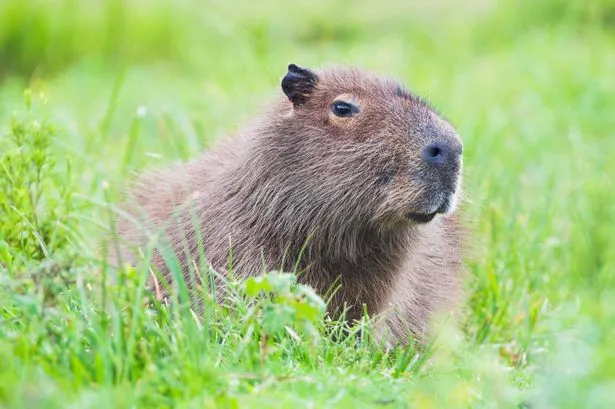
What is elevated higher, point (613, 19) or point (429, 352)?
point (613, 19)

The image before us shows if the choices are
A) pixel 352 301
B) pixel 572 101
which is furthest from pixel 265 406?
pixel 572 101

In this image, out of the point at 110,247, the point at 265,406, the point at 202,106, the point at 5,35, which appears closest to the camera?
the point at 265,406

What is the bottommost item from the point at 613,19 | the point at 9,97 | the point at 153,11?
the point at 9,97

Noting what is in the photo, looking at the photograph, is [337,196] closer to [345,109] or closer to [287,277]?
[345,109]

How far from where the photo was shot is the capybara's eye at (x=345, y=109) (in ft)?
15.5

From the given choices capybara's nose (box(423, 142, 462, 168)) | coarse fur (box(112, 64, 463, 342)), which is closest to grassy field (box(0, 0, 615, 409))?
coarse fur (box(112, 64, 463, 342))

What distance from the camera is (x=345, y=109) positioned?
186 inches

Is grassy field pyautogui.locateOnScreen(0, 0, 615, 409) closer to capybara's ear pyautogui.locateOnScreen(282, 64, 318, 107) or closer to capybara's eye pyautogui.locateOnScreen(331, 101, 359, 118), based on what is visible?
capybara's ear pyautogui.locateOnScreen(282, 64, 318, 107)

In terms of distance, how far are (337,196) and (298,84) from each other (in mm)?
572

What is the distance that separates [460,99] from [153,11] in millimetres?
4962

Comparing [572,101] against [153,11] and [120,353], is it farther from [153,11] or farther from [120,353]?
[120,353]

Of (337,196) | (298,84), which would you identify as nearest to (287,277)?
(337,196)

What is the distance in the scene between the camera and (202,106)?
28.1 ft

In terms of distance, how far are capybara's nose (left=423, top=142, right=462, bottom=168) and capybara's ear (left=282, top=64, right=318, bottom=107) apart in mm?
661
